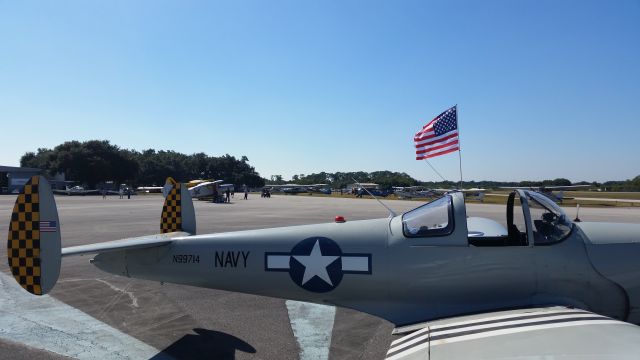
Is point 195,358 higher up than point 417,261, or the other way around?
point 417,261

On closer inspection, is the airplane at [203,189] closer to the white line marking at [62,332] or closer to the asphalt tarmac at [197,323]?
the asphalt tarmac at [197,323]

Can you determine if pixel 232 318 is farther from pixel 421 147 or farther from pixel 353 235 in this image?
pixel 421 147

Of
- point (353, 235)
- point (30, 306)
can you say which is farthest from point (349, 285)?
point (30, 306)

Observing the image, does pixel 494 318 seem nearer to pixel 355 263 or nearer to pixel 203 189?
pixel 355 263

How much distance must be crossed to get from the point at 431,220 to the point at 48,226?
12.7ft

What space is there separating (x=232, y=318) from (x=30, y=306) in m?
3.16

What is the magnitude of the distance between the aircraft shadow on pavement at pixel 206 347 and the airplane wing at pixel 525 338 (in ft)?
7.04

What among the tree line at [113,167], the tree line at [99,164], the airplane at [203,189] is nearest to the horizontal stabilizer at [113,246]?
the airplane at [203,189]

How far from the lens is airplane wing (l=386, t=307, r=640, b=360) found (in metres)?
2.58

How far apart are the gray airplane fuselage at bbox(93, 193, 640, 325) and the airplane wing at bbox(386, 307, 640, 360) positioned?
29cm

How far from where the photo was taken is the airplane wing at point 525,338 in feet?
8.46

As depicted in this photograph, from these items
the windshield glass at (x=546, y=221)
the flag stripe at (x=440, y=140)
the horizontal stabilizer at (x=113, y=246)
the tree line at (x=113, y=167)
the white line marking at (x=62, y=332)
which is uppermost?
the tree line at (x=113, y=167)

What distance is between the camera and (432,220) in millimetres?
4023

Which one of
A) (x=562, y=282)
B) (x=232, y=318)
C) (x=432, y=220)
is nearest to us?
(x=562, y=282)
